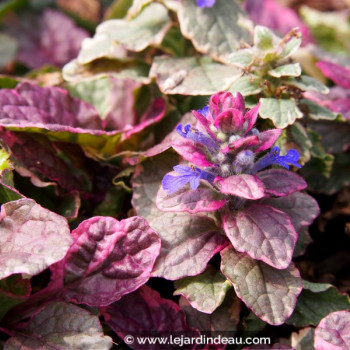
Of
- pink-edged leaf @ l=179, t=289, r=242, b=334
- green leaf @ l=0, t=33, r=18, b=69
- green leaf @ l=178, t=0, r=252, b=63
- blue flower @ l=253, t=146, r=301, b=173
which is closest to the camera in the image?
blue flower @ l=253, t=146, r=301, b=173

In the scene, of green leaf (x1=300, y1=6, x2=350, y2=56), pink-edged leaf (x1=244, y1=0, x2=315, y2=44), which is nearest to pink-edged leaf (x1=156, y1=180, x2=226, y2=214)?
pink-edged leaf (x1=244, y1=0, x2=315, y2=44)

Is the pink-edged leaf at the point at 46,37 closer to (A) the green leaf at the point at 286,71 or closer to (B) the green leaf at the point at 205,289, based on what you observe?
(A) the green leaf at the point at 286,71

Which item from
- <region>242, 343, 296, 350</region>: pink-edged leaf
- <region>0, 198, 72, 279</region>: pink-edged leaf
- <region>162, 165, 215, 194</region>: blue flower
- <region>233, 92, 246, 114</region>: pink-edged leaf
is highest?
<region>233, 92, 246, 114</region>: pink-edged leaf

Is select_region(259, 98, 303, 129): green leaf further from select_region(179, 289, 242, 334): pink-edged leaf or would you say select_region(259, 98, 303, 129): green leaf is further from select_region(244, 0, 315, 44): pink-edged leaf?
select_region(244, 0, 315, 44): pink-edged leaf

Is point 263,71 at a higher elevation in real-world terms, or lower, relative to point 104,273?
higher

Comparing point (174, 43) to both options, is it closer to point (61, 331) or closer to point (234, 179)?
point (234, 179)

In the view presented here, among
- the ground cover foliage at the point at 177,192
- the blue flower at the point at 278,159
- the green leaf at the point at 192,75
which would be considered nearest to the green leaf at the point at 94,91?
the ground cover foliage at the point at 177,192

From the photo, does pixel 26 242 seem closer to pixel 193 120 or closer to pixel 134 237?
pixel 134 237

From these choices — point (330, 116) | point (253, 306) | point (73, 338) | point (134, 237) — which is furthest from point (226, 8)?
point (73, 338)
